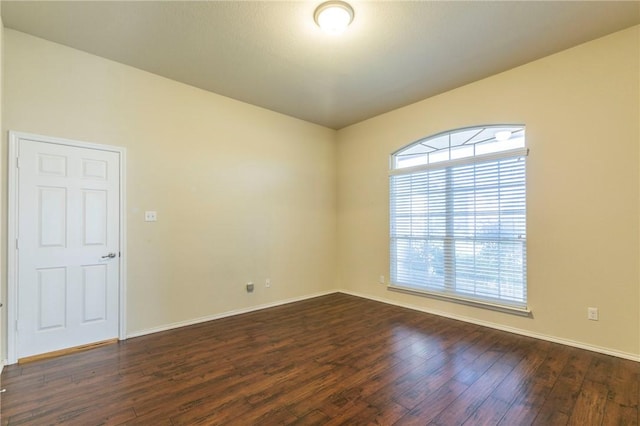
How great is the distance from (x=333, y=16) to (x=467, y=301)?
358 centimetres

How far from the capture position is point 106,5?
2502 mm

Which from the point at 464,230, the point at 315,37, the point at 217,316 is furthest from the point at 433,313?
the point at 315,37

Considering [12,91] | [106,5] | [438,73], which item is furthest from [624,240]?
[12,91]

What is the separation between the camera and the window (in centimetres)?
354

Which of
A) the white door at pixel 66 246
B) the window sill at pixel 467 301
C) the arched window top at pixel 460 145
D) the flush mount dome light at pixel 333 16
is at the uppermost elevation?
the flush mount dome light at pixel 333 16

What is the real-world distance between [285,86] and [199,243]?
2.34 meters

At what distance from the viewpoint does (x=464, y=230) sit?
3.97 metres

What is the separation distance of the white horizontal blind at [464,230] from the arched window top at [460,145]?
0.13 meters

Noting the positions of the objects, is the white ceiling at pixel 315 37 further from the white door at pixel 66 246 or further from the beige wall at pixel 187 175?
the white door at pixel 66 246

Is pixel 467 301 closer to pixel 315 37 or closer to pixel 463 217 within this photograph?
pixel 463 217

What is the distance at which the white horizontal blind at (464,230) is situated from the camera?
11.6 ft

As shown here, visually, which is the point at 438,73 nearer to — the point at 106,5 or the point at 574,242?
the point at 574,242

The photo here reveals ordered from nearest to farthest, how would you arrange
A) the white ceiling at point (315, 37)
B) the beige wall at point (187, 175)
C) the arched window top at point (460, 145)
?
the white ceiling at point (315, 37), the beige wall at point (187, 175), the arched window top at point (460, 145)

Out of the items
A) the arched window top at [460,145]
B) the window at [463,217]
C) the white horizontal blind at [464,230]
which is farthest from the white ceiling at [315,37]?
the white horizontal blind at [464,230]
